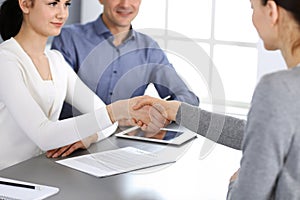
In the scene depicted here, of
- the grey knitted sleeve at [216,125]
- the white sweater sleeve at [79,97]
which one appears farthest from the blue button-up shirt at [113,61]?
the grey knitted sleeve at [216,125]

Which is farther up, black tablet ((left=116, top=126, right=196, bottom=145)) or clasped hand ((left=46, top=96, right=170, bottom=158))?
clasped hand ((left=46, top=96, right=170, bottom=158))

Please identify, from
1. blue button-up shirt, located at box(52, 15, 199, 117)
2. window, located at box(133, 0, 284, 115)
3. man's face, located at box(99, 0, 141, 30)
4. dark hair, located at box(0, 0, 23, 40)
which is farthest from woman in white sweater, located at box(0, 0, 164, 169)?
window, located at box(133, 0, 284, 115)

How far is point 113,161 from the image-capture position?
2.18 metres

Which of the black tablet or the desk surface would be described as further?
the black tablet

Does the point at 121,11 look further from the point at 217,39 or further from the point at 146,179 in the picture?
the point at 217,39

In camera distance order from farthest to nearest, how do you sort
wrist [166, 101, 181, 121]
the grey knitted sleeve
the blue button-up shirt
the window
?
the window, the blue button-up shirt, wrist [166, 101, 181, 121], the grey knitted sleeve

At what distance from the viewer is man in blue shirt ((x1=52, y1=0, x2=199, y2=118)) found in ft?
10.4

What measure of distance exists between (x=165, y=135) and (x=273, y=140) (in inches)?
50.3

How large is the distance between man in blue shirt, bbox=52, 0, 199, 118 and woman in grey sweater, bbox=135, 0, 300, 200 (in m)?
1.68

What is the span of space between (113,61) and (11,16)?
33.4 inches

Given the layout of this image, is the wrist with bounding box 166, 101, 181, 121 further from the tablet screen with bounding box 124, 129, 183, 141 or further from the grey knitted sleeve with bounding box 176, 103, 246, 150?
the tablet screen with bounding box 124, 129, 183, 141

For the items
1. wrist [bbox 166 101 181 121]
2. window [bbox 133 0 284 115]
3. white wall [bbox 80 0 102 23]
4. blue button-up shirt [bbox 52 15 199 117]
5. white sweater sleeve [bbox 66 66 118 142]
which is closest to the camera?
wrist [bbox 166 101 181 121]

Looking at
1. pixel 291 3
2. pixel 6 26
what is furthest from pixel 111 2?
pixel 291 3

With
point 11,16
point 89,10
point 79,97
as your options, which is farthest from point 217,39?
point 11,16
